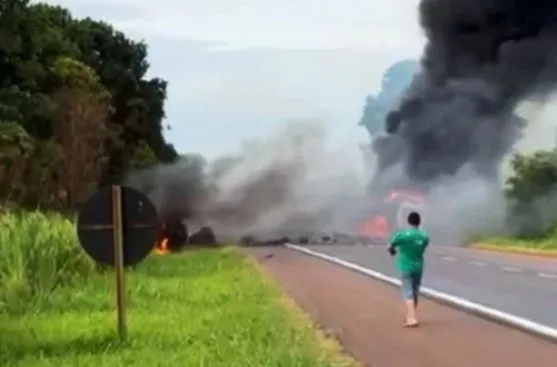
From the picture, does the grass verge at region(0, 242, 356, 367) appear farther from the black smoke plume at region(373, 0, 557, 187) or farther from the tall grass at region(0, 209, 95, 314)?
the black smoke plume at region(373, 0, 557, 187)

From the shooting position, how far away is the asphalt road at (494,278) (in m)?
21.9

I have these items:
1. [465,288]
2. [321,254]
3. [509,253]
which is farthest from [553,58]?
[465,288]

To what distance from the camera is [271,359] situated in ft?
44.8

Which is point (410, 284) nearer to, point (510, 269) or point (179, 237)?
point (510, 269)

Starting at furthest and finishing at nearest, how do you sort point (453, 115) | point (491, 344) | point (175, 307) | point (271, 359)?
point (453, 115) < point (175, 307) < point (491, 344) < point (271, 359)

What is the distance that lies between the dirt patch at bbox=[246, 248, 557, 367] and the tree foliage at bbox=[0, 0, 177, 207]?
15.6 metres

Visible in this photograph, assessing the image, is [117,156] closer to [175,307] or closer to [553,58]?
[553,58]

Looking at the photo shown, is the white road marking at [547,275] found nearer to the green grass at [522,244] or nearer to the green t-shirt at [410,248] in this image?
the green t-shirt at [410,248]

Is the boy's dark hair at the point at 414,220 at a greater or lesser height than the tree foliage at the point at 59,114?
lesser

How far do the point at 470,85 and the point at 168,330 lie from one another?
35.4 metres

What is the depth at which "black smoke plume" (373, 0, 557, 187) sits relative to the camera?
162 ft

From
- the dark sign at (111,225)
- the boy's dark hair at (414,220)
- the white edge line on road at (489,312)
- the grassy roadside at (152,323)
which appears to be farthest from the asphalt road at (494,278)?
the dark sign at (111,225)

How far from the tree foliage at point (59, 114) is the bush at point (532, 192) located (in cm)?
1660

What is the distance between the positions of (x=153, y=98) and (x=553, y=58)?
26.8 meters
